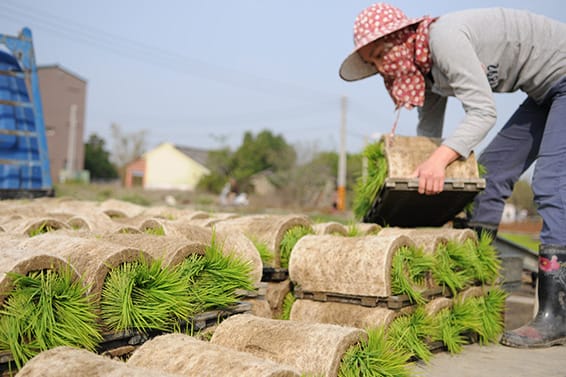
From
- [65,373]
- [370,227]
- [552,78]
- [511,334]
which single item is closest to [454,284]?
[511,334]

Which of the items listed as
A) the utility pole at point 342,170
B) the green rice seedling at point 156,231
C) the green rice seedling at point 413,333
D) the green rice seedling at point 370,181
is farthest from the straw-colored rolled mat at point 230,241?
the utility pole at point 342,170

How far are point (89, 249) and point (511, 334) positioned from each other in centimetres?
247

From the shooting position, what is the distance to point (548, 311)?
135 inches

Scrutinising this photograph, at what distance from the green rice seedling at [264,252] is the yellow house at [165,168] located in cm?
5381

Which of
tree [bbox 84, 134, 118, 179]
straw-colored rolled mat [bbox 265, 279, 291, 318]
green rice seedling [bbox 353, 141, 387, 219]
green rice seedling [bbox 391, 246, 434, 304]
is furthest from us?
tree [bbox 84, 134, 118, 179]

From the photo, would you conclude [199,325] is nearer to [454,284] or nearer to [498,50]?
[454,284]

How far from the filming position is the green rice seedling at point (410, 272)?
304 cm

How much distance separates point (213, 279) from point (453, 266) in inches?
62.7

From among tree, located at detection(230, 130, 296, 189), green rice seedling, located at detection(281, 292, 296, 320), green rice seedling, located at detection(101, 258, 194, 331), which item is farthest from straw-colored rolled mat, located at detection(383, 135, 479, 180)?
tree, located at detection(230, 130, 296, 189)

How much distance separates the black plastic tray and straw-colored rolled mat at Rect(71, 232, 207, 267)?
1701 mm

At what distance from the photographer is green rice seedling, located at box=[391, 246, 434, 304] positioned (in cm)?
304

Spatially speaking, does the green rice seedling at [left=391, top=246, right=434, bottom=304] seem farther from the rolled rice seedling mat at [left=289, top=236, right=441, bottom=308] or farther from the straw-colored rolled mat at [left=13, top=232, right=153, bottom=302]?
the straw-colored rolled mat at [left=13, top=232, right=153, bottom=302]

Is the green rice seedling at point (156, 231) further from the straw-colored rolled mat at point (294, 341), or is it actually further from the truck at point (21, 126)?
the truck at point (21, 126)

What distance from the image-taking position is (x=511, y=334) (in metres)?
3.43
